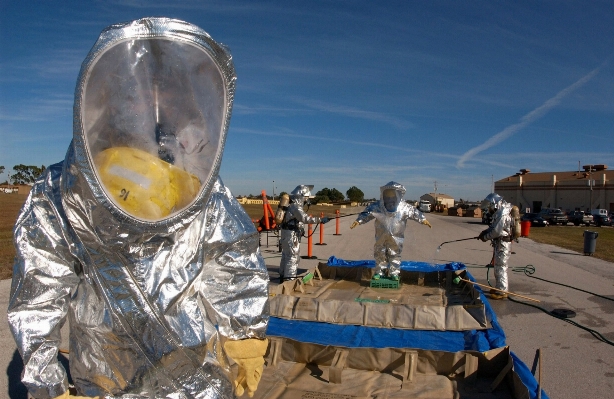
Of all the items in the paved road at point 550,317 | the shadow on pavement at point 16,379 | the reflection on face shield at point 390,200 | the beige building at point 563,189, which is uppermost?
the beige building at point 563,189

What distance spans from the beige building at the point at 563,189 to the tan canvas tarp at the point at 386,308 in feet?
150

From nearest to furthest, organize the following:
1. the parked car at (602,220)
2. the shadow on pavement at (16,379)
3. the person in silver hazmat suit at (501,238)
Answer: the shadow on pavement at (16,379) < the person in silver hazmat suit at (501,238) < the parked car at (602,220)

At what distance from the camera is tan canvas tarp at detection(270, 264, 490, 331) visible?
5.40 m

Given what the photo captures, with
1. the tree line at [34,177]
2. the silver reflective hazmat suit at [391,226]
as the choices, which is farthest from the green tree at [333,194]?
the silver reflective hazmat suit at [391,226]

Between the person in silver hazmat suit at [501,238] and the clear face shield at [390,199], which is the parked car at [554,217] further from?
the clear face shield at [390,199]

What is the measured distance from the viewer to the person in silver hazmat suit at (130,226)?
2.10 metres

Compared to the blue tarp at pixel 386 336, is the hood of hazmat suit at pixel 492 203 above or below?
above

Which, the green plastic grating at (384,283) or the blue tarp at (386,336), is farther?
the green plastic grating at (384,283)

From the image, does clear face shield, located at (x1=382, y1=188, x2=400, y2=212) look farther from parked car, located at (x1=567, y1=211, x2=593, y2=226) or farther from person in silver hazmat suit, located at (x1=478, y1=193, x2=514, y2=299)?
parked car, located at (x1=567, y1=211, x2=593, y2=226)

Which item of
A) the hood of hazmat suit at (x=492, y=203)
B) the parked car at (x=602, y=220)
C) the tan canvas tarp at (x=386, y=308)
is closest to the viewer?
the tan canvas tarp at (x=386, y=308)

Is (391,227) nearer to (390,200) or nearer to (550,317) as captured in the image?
(390,200)

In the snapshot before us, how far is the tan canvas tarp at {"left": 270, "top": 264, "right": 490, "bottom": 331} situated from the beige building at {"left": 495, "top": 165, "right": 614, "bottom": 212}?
4565 centimetres

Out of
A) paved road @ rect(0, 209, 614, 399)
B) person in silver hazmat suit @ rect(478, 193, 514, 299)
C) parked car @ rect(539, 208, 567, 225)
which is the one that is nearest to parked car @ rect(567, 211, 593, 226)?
parked car @ rect(539, 208, 567, 225)

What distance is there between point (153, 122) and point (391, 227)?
622 cm
